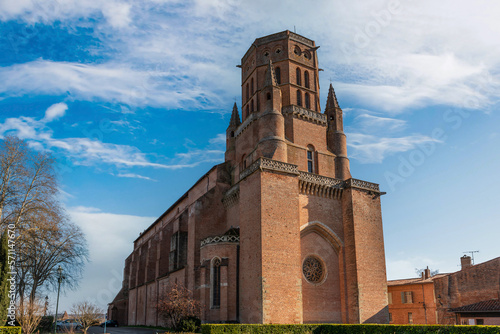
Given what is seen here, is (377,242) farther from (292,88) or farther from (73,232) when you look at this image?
(73,232)

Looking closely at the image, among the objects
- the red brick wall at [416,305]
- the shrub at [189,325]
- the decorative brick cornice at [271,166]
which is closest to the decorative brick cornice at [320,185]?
the decorative brick cornice at [271,166]

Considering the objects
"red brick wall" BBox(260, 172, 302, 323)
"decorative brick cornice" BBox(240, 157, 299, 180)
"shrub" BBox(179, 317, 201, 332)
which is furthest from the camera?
"decorative brick cornice" BBox(240, 157, 299, 180)

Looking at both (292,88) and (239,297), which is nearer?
(239,297)

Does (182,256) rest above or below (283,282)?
above

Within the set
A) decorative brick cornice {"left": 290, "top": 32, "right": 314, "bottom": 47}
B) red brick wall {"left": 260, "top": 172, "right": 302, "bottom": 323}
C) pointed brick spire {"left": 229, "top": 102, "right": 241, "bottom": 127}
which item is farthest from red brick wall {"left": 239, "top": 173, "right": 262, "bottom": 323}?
decorative brick cornice {"left": 290, "top": 32, "right": 314, "bottom": 47}

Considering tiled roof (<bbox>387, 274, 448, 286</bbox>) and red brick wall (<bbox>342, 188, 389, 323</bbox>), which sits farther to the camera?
tiled roof (<bbox>387, 274, 448, 286</bbox>)

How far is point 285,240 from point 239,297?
5207 millimetres

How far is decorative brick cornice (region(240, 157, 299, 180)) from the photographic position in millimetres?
29517

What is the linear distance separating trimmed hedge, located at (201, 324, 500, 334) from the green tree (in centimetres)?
1072

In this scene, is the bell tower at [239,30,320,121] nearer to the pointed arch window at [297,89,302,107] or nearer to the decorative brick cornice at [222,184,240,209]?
the pointed arch window at [297,89,302,107]

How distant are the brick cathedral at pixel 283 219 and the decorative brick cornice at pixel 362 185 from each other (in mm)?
88

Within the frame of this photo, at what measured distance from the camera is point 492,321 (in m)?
30.2

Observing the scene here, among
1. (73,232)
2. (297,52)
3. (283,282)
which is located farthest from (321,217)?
(73,232)

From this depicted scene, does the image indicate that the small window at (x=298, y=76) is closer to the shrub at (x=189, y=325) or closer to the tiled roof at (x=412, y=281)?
the shrub at (x=189, y=325)
